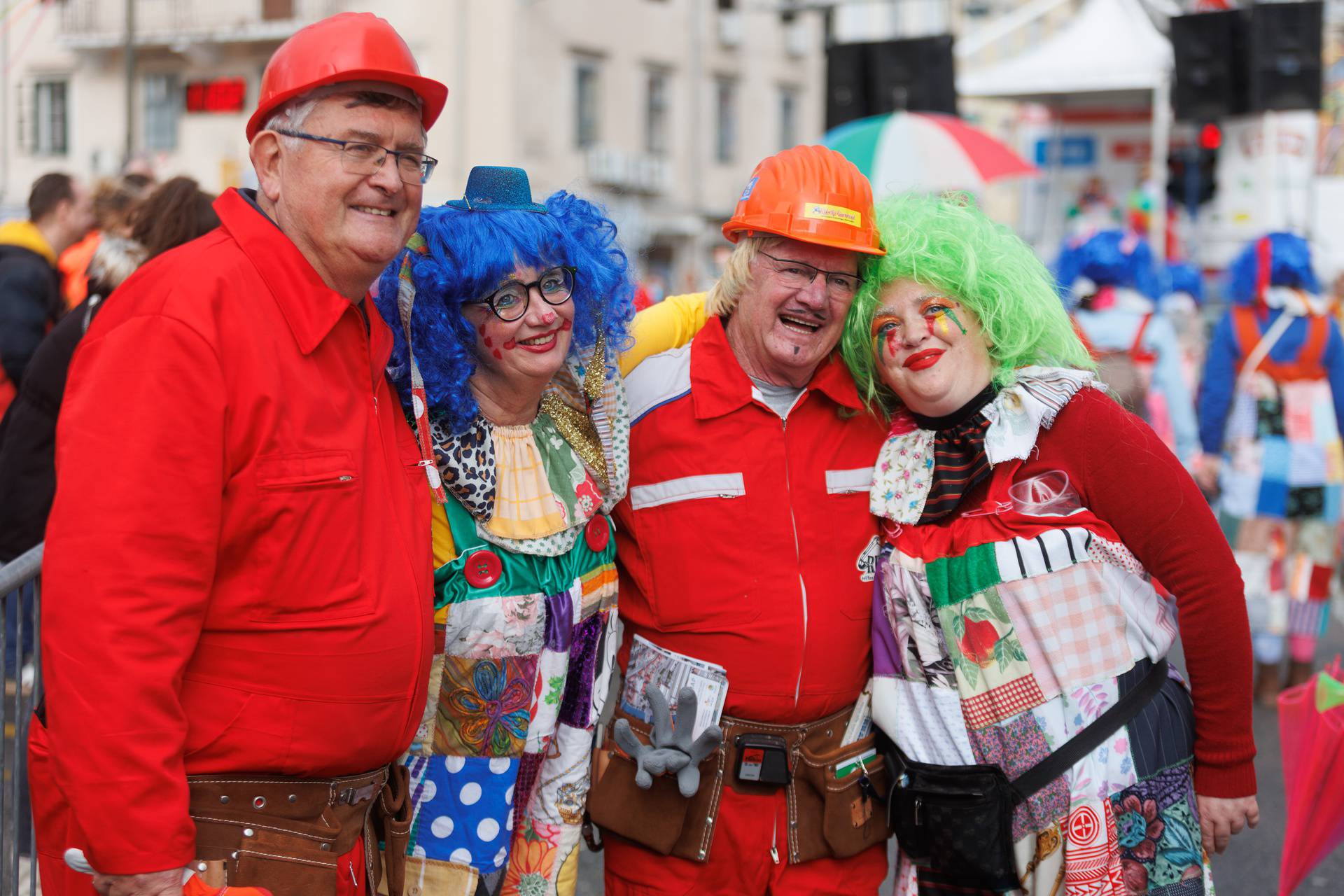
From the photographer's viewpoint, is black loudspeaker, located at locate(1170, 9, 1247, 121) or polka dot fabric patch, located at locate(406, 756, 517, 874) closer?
polka dot fabric patch, located at locate(406, 756, 517, 874)

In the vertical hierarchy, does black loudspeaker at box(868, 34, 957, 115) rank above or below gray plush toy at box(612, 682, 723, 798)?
above

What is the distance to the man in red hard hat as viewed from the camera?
1.80 meters

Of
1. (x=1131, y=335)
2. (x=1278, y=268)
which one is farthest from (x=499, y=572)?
(x=1278, y=268)

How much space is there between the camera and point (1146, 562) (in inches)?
101

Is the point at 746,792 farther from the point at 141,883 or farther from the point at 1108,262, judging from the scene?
the point at 1108,262

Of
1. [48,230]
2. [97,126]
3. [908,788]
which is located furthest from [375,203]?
[97,126]

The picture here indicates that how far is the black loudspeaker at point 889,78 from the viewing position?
48.7 ft

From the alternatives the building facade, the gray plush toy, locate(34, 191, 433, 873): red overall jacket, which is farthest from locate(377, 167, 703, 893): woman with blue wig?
the building facade

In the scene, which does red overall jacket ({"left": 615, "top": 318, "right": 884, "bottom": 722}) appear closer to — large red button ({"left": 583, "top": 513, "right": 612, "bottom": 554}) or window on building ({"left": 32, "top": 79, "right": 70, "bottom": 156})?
large red button ({"left": 583, "top": 513, "right": 612, "bottom": 554})

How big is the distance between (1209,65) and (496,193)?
13.0 m

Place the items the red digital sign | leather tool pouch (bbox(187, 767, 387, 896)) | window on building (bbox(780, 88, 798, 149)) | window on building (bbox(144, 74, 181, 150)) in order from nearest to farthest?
leather tool pouch (bbox(187, 767, 387, 896))
the red digital sign
window on building (bbox(144, 74, 181, 150))
window on building (bbox(780, 88, 798, 149))

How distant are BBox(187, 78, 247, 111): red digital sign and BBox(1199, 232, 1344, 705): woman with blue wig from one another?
70.9 ft

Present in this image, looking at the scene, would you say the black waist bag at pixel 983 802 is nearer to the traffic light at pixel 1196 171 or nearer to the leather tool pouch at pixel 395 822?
the leather tool pouch at pixel 395 822

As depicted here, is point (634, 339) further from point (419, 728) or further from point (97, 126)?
point (97, 126)
